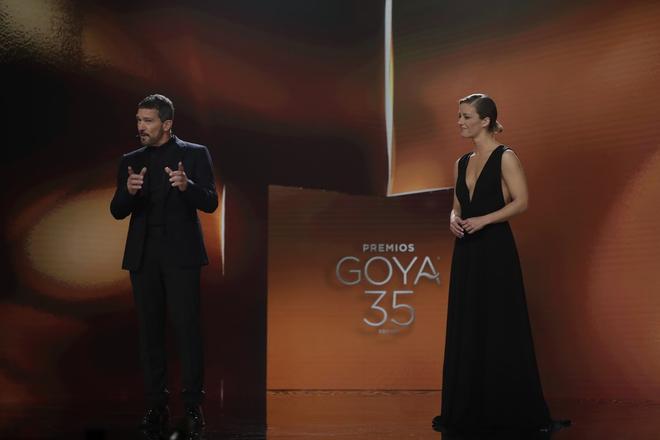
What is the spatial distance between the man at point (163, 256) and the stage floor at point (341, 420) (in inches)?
8.9

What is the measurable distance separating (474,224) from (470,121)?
45cm

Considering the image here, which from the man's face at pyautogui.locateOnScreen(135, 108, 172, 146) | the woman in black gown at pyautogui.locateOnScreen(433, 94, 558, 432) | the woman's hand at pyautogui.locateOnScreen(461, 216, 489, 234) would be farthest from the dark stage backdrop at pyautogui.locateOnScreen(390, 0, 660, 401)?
the man's face at pyautogui.locateOnScreen(135, 108, 172, 146)

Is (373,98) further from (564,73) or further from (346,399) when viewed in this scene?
(346,399)

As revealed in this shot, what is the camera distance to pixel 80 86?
16.7 feet

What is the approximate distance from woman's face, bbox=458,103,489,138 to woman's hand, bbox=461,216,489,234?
0.37m

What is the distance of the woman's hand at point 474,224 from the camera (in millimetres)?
3945

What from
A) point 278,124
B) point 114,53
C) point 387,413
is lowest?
point 387,413

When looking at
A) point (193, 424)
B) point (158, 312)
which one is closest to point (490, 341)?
point (193, 424)

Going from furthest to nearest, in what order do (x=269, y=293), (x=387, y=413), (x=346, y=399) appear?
(x=269, y=293) < (x=346, y=399) < (x=387, y=413)

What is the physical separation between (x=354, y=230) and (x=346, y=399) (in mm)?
958

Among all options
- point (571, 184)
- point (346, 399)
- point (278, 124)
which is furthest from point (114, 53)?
point (571, 184)

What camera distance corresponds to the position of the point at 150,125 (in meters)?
3.93

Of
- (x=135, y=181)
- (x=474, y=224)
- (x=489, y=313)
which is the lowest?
(x=489, y=313)

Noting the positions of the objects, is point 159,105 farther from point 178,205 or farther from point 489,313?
point 489,313
